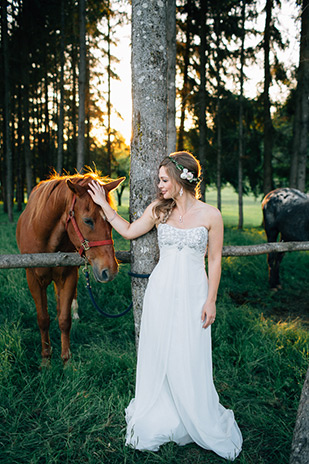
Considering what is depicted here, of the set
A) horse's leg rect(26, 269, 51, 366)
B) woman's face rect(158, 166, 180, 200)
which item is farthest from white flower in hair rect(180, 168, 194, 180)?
horse's leg rect(26, 269, 51, 366)

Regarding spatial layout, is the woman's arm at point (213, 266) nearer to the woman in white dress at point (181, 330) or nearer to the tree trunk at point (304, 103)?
the woman in white dress at point (181, 330)

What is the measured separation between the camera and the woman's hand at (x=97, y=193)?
2.61 metres

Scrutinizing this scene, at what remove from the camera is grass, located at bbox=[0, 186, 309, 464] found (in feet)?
7.47

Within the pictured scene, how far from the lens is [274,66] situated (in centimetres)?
1271

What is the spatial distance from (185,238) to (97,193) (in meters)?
0.87

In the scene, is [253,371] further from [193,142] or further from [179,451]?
[193,142]

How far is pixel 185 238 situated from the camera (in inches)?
92.8

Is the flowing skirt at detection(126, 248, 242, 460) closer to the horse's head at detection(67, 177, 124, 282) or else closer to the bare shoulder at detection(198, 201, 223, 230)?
the bare shoulder at detection(198, 201, 223, 230)

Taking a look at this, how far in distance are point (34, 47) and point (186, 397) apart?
675 inches

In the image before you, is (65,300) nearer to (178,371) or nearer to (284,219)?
(178,371)

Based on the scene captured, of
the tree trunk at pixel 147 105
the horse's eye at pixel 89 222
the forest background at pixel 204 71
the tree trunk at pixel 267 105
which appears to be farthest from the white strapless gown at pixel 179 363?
the tree trunk at pixel 267 105

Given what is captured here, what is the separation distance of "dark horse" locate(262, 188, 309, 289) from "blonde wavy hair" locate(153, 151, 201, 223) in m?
4.83

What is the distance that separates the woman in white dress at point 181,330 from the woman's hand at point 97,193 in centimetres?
47

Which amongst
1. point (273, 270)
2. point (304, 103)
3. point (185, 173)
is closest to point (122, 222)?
point (185, 173)
